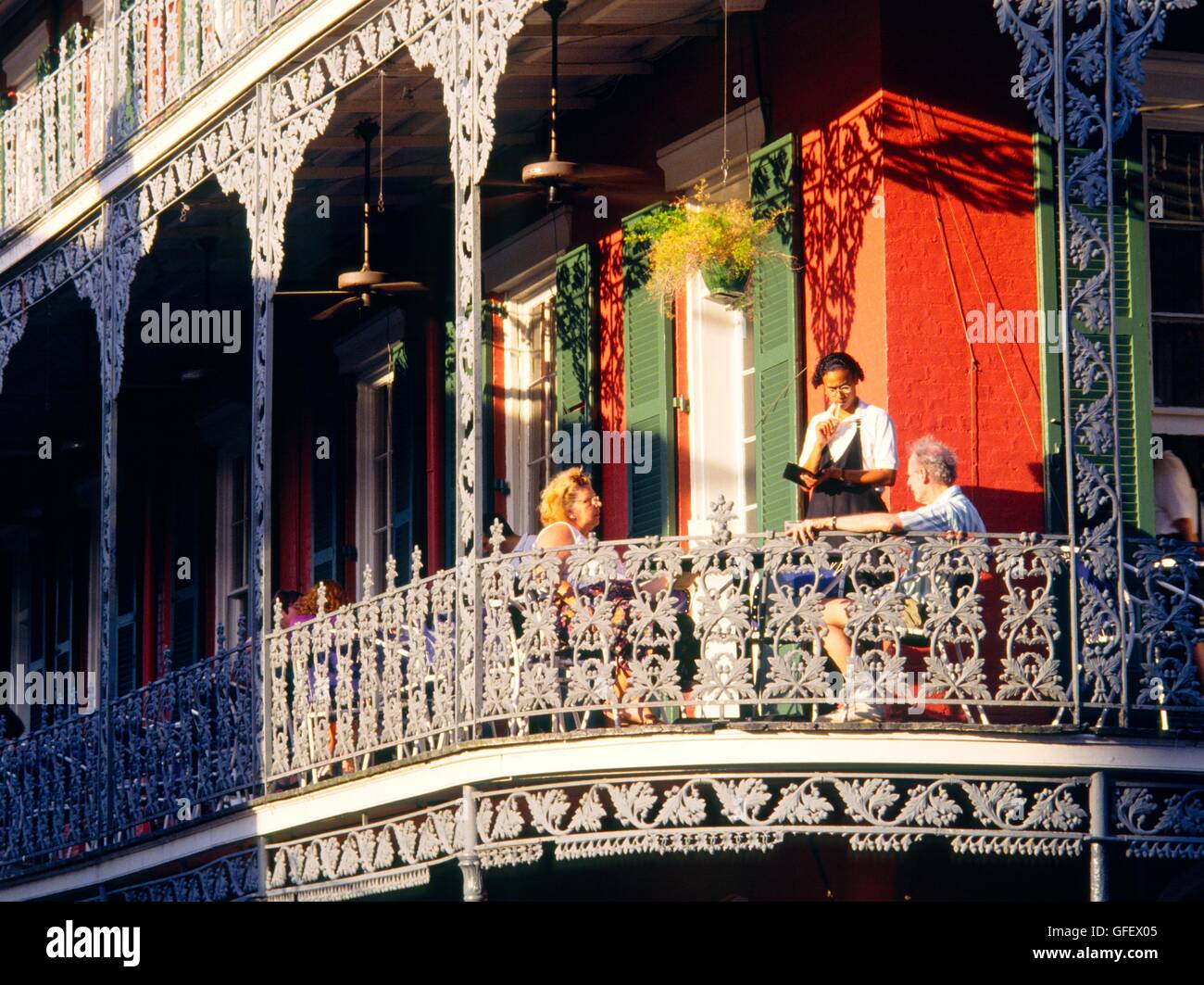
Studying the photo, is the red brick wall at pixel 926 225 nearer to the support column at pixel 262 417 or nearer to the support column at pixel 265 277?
the support column at pixel 265 277

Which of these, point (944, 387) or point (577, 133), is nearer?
point (944, 387)

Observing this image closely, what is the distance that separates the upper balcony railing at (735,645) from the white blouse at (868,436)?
0.63 metres

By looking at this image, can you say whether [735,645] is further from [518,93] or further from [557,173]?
[518,93]

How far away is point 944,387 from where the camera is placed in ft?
44.3

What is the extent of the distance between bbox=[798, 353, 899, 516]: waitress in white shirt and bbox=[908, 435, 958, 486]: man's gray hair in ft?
0.57

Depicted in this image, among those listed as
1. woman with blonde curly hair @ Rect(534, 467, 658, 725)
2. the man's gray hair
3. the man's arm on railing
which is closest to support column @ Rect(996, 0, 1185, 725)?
the man's gray hair

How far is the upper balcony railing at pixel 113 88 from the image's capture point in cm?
1670

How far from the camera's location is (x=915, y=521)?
12.3m

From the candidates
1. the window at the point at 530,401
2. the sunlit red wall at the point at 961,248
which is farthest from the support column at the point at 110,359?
the sunlit red wall at the point at 961,248

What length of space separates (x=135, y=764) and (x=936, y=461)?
6.28 metres

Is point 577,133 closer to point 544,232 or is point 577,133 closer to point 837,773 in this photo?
point 544,232

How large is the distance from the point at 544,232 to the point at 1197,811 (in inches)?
239
